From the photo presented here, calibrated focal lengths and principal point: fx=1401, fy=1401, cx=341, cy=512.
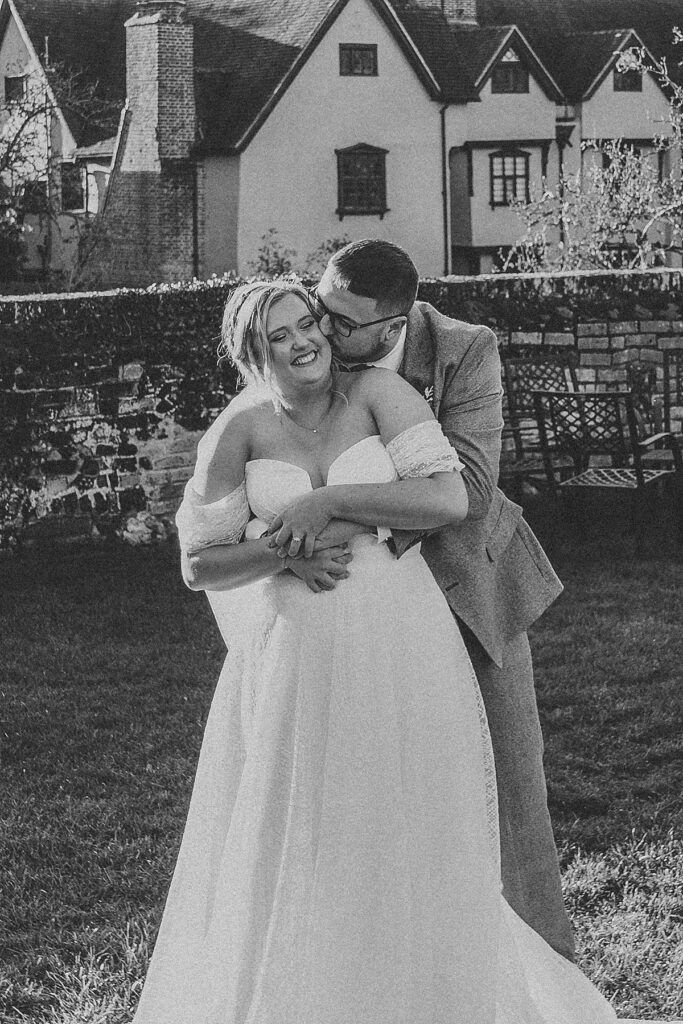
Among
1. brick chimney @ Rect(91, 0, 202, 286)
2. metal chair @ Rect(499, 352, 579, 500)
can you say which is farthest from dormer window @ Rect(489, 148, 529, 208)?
metal chair @ Rect(499, 352, 579, 500)

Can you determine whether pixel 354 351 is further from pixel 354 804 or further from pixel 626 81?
pixel 626 81

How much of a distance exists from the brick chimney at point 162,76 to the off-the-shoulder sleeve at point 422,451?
3083cm

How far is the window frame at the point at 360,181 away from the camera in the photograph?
118 feet

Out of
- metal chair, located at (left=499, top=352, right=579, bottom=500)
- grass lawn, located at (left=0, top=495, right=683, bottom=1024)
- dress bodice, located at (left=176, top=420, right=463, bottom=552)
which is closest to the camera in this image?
dress bodice, located at (left=176, top=420, right=463, bottom=552)

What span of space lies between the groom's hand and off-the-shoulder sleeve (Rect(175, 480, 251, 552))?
19cm

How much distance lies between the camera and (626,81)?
42250mm

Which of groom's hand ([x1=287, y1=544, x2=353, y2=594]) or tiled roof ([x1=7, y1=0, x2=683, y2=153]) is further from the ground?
tiled roof ([x1=7, y1=0, x2=683, y2=153])

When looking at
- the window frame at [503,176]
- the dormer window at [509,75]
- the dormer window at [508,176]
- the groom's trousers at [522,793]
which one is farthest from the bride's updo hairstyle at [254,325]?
the dormer window at [509,75]

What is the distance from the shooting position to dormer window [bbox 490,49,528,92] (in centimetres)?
4038

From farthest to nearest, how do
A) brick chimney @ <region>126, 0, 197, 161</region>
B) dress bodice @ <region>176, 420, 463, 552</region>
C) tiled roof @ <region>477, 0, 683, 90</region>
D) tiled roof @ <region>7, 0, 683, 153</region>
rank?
tiled roof @ <region>477, 0, 683, 90</region> → tiled roof @ <region>7, 0, 683, 153</region> → brick chimney @ <region>126, 0, 197, 161</region> → dress bodice @ <region>176, 420, 463, 552</region>

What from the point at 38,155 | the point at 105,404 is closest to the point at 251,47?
the point at 38,155

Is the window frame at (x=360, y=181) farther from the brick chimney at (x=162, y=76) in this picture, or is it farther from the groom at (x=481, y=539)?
the groom at (x=481, y=539)

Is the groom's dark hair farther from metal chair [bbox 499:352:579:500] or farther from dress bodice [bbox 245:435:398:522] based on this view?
metal chair [bbox 499:352:579:500]

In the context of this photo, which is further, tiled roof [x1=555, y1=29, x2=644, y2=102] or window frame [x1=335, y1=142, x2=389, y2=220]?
tiled roof [x1=555, y1=29, x2=644, y2=102]
